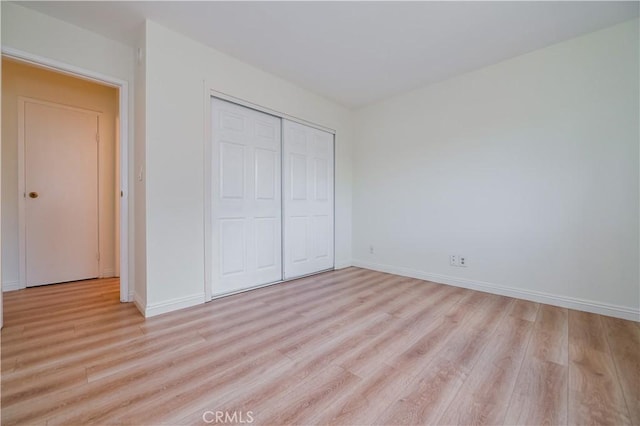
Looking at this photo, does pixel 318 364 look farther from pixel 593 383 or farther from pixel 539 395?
pixel 593 383

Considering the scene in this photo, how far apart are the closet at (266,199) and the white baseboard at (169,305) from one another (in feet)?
0.72

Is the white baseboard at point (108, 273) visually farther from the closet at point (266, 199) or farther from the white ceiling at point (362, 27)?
the white ceiling at point (362, 27)

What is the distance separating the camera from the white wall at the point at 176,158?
2.23m

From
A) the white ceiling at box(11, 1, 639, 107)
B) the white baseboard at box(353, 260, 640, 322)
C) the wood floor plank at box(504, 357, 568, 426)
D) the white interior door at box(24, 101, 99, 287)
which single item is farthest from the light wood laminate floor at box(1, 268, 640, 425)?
the white ceiling at box(11, 1, 639, 107)

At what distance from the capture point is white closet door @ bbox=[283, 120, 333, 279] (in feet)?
11.1

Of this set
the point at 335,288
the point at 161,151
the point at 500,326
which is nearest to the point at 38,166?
the point at 161,151

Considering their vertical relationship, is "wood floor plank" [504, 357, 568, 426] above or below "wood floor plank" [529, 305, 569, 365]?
below

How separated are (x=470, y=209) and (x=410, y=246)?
2.86 ft

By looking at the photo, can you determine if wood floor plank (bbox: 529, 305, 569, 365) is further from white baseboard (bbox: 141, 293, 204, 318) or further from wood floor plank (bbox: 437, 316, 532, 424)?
white baseboard (bbox: 141, 293, 204, 318)

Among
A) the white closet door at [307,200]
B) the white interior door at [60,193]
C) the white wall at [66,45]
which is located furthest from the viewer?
the white closet door at [307,200]

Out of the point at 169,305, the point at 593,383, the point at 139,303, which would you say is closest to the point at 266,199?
the point at 169,305

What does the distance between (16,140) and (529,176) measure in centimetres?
533

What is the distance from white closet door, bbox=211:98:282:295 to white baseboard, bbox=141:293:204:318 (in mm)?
209

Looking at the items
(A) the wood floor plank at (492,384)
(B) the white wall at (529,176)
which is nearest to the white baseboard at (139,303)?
(A) the wood floor plank at (492,384)
